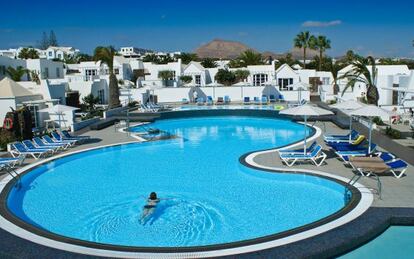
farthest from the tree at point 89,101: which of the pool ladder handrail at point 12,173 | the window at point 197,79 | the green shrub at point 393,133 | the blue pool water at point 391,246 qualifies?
the blue pool water at point 391,246

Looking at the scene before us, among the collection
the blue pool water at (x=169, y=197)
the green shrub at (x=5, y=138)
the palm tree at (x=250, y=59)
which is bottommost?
the blue pool water at (x=169, y=197)

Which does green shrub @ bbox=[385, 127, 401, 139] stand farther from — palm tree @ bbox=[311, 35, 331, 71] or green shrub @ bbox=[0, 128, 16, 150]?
palm tree @ bbox=[311, 35, 331, 71]

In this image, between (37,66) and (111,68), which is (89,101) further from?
(37,66)

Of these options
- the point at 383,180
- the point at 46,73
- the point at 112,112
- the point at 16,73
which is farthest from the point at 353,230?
the point at 46,73

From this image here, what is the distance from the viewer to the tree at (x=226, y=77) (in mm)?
45188

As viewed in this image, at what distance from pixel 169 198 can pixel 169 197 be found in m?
0.09

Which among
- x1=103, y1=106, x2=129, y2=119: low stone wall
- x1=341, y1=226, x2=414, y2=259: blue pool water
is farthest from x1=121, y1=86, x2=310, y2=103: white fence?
x1=341, y1=226, x2=414, y2=259: blue pool water

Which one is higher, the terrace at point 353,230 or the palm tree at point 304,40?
the palm tree at point 304,40

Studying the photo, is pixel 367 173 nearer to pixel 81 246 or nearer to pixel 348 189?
pixel 348 189

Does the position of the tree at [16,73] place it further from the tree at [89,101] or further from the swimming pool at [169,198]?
the swimming pool at [169,198]

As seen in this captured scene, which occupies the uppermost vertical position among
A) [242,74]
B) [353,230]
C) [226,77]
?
[242,74]

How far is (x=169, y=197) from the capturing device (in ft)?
33.8

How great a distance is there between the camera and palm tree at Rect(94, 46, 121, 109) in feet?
88.6

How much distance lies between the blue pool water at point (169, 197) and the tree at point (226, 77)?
97.3 feet
